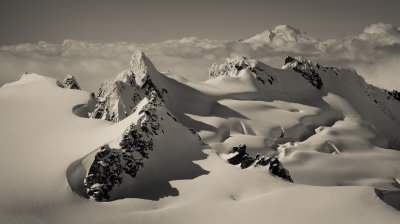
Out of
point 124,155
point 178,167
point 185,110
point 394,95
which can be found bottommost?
point 185,110

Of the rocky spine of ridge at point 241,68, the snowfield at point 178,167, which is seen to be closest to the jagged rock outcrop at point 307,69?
the rocky spine of ridge at point 241,68

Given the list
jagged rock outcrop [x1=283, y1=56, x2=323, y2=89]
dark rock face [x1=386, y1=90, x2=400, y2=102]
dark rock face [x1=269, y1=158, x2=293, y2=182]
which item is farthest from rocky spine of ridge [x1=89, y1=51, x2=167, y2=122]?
dark rock face [x1=386, y1=90, x2=400, y2=102]

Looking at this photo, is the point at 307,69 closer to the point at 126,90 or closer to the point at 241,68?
the point at 241,68

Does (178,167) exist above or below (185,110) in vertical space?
above

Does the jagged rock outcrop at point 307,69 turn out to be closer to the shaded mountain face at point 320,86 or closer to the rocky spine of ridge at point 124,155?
the shaded mountain face at point 320,86

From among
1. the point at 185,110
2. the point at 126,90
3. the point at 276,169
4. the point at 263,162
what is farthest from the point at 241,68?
the point at 276,169

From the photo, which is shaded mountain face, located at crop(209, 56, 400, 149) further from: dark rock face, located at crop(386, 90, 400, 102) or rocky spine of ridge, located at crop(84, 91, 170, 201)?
rocky spine of ridge, located at crop(84, 91, 170, 201)
